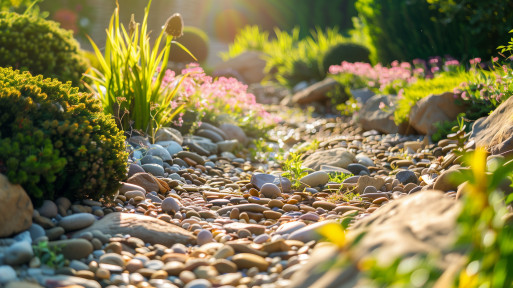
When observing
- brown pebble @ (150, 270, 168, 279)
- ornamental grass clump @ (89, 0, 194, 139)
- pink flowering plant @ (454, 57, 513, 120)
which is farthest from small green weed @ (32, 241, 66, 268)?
pink flowering plant @ (454, 57, 513, 120)

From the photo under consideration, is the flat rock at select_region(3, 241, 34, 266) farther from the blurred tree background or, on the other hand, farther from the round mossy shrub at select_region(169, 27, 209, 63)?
the round mossy shrub at select_region(169, 27, 209, 63)

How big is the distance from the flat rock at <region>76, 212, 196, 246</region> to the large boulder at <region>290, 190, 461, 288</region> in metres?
1.23

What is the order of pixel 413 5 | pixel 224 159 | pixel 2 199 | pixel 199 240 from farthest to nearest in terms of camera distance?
pixel 413 5
pixel 224 159
pixel 199 240
pixel 2 199

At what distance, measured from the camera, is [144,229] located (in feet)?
10.4

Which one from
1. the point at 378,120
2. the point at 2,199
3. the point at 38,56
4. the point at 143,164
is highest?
the point at 38,56

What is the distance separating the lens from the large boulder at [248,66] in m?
13.7

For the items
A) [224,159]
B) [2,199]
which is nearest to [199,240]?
[2,199]

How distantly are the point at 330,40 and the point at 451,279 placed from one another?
1241 centimetres

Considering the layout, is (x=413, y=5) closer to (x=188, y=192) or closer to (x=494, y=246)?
(x=188, y=192)

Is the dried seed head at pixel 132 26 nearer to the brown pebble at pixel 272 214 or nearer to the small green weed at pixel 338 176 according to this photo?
the small green weed at pixel 338 176

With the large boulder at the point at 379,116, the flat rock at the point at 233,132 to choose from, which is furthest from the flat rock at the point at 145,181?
the large boulder at the point at 379,116

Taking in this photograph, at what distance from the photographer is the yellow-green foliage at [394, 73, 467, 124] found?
6492 millimetres

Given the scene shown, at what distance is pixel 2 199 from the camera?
8.95 feet

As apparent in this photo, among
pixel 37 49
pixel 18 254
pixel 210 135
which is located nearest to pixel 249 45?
pixel 37 49
